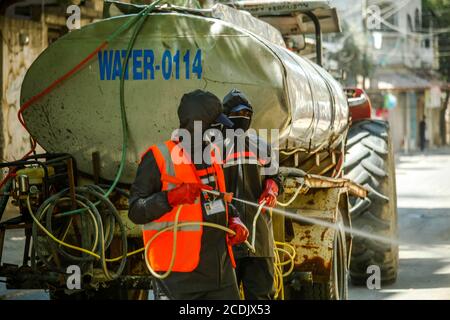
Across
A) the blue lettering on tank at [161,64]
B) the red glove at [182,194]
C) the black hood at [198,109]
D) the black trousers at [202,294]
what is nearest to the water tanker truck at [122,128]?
the blue lettering on tank at [161,64]

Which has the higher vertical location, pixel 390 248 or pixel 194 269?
pixel 194 269

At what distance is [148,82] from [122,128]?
1.19 feet

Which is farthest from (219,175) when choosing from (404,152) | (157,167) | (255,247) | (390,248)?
(404,152)

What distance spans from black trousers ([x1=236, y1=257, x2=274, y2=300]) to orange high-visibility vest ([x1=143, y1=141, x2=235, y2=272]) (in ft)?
3.06

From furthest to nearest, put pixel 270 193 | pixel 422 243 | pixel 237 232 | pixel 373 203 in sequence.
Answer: pixel 422 243
pixel 373 203
pixel 270 193
pixel 237 232

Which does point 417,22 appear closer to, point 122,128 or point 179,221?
point 122,128

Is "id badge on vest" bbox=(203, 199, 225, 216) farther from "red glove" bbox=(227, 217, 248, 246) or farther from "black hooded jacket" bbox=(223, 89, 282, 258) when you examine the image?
"black hooded jacket" bbox=(223, 89, 282, 258)

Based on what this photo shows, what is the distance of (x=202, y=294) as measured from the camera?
18.1ft

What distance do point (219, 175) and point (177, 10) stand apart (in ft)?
5.95

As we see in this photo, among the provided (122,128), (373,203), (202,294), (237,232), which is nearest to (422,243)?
(373,203)

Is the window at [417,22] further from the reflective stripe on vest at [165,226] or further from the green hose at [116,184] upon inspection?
the reflective stripe on vest at [165,226]

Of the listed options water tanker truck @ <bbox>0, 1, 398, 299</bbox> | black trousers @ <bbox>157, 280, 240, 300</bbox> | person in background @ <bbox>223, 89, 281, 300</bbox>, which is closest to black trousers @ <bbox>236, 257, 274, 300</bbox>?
person in background @ <bbox>223, 89, 281, 300</bbox>

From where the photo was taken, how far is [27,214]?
6.71m

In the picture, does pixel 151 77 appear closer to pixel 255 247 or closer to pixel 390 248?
pixel 255 247
